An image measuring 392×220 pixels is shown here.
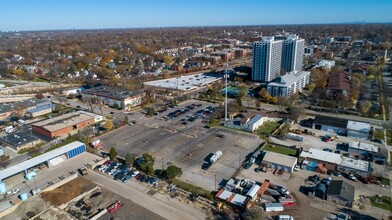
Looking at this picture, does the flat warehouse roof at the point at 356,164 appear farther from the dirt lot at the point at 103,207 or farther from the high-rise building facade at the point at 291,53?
the high-rise building facade at the point at 291,53

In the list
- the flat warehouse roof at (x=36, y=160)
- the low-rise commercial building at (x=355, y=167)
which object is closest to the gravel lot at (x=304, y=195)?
the low-rise commercial building at (x=355, y=167)

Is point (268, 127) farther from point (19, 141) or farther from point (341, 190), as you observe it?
point (19, 141)

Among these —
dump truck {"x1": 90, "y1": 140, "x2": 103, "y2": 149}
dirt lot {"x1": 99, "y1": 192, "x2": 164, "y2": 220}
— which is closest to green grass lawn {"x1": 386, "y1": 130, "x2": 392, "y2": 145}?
dirt lot {"x1": 99, "y1": 192, "x2": 164, "y2": 220}

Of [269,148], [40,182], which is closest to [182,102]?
[269,148]

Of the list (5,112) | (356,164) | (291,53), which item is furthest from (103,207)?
(291,53)

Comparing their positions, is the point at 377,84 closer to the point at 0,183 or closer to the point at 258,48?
the point at 258,48

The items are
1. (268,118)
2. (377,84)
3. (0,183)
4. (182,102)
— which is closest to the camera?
(0,183)
